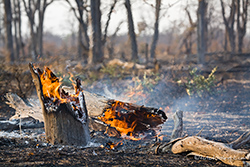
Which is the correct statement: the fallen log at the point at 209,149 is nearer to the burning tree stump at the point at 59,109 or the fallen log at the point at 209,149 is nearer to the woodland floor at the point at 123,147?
the woodland floor at the point at 123,147

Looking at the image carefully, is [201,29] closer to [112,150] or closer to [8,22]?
[112,150]

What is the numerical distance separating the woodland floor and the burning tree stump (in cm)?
18

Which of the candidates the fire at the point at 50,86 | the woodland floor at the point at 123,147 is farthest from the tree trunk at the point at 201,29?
the fire at the point at 50,86

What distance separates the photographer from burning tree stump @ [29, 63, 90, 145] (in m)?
3.71

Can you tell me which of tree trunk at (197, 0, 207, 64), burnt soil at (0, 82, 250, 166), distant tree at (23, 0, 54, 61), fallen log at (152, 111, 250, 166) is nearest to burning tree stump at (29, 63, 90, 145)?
burnt soil at (0, 82, 250, 166)

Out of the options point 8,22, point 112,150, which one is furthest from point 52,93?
point 8,22

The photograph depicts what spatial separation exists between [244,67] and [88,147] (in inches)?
335

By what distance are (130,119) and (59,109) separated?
130 cm

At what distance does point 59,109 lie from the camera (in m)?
3.70

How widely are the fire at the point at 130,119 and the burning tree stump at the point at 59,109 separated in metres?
0.68

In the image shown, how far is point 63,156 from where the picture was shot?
3346 mm

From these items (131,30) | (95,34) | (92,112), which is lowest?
(92,112)

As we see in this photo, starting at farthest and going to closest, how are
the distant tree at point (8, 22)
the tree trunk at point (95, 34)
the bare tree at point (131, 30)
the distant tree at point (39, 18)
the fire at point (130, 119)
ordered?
1. the distant tree at point (39, 18)
2. the distant tree at point (8, 22)
3. the bare tree at point (131, 30)
4. the tree trunk at point (95, 34)
5. the fire at point (130, 119)

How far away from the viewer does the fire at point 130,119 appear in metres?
4.32
